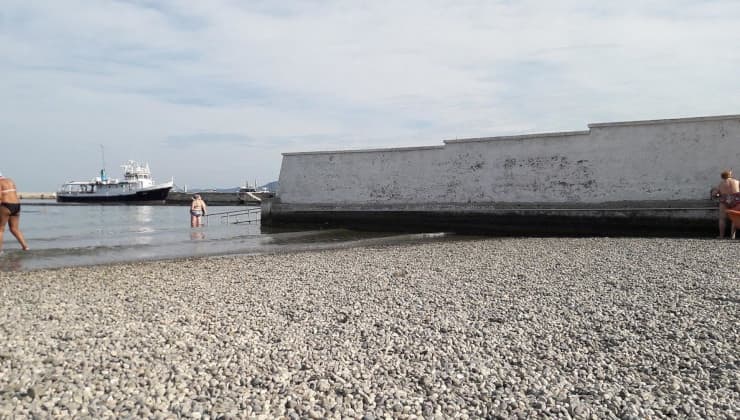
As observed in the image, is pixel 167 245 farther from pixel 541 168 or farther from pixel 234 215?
pixel 541 168

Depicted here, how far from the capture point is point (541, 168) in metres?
18.7

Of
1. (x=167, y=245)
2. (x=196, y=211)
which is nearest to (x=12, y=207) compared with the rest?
(x=167, y=245)

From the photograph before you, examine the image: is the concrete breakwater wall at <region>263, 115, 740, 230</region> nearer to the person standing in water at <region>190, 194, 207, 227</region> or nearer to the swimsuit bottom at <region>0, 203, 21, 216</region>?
the person standing in water at <region>190, 194, 207, 227</region>

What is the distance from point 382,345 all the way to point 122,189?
66.4m

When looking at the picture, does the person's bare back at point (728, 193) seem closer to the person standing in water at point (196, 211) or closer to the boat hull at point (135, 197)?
the person standing in water at point (196, 211)

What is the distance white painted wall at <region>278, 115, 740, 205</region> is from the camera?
16312 millimetres

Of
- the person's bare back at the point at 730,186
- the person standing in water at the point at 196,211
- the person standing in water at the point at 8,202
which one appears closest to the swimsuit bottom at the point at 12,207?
the person standing in water at the point at 8,202

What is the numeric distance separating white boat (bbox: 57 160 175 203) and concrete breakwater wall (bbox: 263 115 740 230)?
43.3 metres

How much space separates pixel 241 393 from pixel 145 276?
6.54m

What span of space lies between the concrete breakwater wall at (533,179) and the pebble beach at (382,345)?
8612 millimetres

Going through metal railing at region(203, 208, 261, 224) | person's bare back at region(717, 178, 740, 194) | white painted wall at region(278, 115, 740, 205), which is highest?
white painted wall at region(278, 115, 740, 205)

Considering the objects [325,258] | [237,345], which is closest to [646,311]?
[237,345]

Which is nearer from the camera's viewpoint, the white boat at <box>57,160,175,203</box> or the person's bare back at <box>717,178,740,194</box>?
the person's bare back at <box>717,178,740,194</box>

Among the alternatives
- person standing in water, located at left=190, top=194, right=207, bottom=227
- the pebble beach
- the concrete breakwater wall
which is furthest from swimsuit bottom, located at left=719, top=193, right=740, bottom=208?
person standing in water, located at left=190, top=194, right=207, bottom=227
